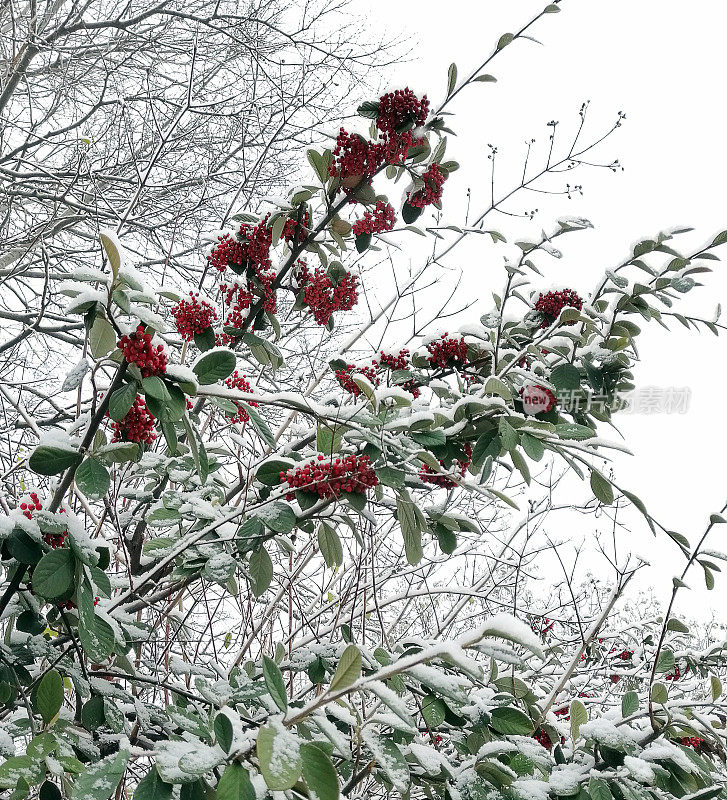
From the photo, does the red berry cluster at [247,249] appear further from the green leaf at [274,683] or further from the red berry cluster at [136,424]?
the green leaf at [274,683]

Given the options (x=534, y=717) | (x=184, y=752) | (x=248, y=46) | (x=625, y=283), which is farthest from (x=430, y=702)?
(x=248, y=46)

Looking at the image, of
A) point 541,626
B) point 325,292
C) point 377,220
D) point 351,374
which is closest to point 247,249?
point 325,292

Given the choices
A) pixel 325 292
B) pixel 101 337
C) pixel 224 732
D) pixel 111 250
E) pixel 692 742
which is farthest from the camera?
pixel 325 292

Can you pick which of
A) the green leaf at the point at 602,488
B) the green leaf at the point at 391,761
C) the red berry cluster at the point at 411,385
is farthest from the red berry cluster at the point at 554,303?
the green leaf at the point at 391,761

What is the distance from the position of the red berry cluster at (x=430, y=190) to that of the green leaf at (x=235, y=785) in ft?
5.20

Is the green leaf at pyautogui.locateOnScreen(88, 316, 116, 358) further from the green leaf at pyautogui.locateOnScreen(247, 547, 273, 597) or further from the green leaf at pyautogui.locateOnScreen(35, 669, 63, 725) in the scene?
the green leaf at pyautogui.locateOnScreen(247, 547, 273, 597)

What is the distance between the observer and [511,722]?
1219 millimetres

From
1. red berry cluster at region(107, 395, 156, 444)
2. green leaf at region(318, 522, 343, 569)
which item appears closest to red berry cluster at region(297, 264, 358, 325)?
green leaf at region(318, 522, 343, 569)

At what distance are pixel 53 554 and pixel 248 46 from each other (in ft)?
11.5

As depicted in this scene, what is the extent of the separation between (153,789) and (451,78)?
5.72 feet

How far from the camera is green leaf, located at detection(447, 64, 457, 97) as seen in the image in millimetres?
1684

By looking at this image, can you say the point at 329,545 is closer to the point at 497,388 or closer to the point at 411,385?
the point at 411,385

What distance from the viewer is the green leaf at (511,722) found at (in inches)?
47.9

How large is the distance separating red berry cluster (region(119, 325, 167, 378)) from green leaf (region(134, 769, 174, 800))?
61 centimetres
